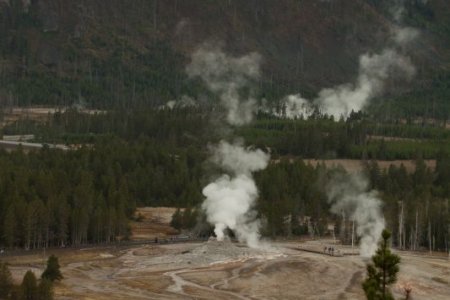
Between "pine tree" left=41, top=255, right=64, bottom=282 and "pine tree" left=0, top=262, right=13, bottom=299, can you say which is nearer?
"pine tree" left=0, top=262, right=13, bottom=299

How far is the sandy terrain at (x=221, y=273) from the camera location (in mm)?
115500

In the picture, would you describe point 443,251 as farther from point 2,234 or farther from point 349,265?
point 2,234

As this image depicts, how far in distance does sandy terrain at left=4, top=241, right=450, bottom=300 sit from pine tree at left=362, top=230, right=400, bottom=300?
201 feet

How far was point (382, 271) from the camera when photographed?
52875mm

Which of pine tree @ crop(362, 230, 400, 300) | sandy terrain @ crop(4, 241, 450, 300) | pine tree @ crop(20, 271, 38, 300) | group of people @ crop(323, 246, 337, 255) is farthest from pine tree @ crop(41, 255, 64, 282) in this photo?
pine tree @ crop(362, 230, 400, 300)

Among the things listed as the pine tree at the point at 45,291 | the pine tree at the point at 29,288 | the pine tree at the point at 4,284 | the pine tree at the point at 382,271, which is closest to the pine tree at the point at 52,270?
the pine tree at the point at 4,284

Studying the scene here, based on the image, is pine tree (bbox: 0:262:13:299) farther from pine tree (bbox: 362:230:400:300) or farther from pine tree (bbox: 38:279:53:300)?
pine tree (bbox: 362:230:400:300)

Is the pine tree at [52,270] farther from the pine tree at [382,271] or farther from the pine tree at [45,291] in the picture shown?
the pine tree at [382,271]

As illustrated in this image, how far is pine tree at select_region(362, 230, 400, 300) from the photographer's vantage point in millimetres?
51406

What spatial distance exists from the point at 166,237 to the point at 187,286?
193 feet

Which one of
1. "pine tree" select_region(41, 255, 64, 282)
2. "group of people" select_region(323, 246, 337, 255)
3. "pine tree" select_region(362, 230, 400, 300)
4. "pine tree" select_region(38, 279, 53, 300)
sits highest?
"pine tree" select_region(362, 230, 400, 300)

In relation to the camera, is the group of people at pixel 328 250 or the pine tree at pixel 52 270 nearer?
the pine tree at pixel 52 270

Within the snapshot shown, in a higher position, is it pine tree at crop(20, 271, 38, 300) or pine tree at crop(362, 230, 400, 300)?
pine tree at crop(362, 230, 400, 300)

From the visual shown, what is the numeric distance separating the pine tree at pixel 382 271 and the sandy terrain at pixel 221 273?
201 feet
